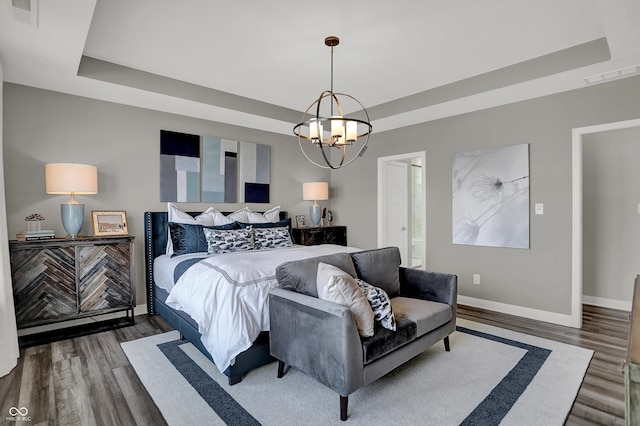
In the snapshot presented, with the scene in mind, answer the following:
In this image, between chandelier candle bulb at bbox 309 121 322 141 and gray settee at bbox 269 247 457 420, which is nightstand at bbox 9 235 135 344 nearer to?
gray settee at bbox 269 247 457 420

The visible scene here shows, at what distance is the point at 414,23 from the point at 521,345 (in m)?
2.98

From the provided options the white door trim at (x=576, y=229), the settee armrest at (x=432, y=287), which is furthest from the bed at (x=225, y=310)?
the white door trim at (x=576, y=229)

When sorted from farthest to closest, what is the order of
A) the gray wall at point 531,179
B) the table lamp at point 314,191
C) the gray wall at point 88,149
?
the table lamp at point 314,191 < the gray wall at point 531,179 < the gray wall at point 88,149

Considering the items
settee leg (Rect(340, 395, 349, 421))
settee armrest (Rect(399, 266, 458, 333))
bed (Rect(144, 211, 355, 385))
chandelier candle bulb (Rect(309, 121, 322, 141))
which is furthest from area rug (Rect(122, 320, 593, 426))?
chandelier candle bulb (Rect(309, 121, 322, 141))

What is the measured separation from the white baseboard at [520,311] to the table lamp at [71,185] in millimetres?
4565

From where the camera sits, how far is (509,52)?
318cm

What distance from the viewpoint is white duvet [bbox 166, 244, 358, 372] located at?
91.4 inches

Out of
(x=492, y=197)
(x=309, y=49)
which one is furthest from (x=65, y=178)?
(x=492, y=197)

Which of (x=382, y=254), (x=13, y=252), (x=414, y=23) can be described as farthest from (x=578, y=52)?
(x=13, y=252)

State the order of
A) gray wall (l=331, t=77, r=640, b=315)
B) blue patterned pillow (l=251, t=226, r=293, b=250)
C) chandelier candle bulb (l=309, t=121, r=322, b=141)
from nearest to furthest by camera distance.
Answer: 1. chandelier candle bulb (l=309, t=121, r=322, b=141)
2. gray wall (l=331, t=77, r=640, b=315)
3. blue patterned pillow (l=251, t=226, r=293, b=250)

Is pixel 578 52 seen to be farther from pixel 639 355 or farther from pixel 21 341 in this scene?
pixel 21 341

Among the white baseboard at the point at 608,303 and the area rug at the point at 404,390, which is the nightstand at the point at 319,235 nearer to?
the area rug at the point at 404,390

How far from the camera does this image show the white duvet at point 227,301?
7.62 feet

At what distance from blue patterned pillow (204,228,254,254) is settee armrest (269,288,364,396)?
1.45 metres
